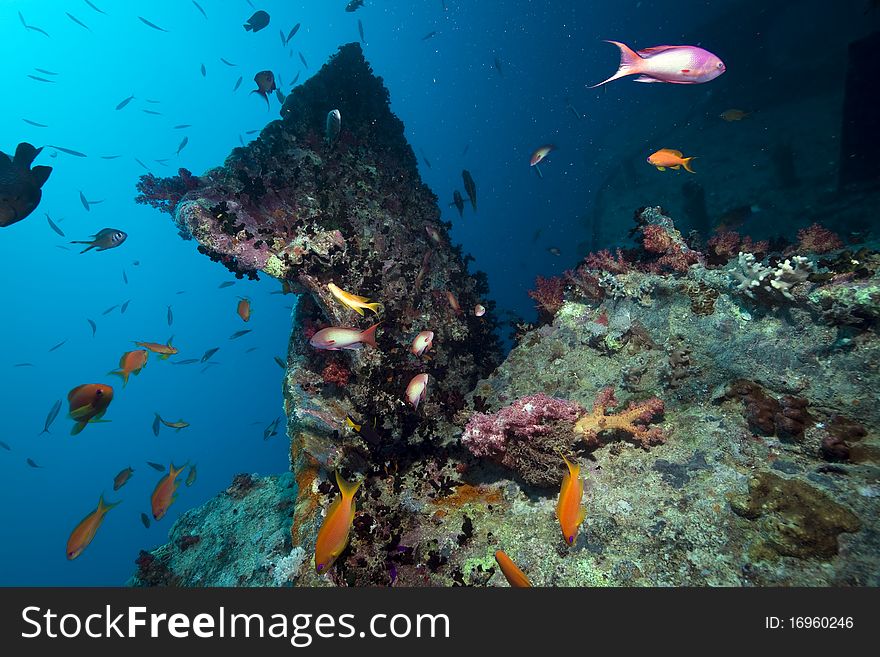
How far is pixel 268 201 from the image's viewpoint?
6.62 metres

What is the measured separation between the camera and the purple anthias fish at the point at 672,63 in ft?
10.2

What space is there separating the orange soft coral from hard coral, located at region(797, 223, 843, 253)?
150 inches

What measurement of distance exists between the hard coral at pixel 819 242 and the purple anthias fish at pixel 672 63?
4.22 metres

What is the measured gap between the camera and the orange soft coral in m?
4.32

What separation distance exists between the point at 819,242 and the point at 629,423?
4.44 m

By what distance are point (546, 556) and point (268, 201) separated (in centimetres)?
663

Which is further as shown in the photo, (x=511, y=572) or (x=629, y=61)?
(x=629, y=61)

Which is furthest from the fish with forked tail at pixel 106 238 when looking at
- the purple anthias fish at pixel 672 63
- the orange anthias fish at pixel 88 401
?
the purple anthias fish at pixel 672 63

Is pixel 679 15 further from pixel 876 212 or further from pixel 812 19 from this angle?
pixel 876 212

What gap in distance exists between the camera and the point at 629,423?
4422 millimetres

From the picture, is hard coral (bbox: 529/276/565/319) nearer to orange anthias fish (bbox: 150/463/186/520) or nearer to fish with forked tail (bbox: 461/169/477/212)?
fish with forked tail (bbox: 461/169/477/212)

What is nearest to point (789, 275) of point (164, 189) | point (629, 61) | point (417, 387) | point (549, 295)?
point (629, 61)

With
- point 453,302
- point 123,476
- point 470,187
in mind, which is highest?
point 470,187

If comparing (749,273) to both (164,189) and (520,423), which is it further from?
(164,189)
